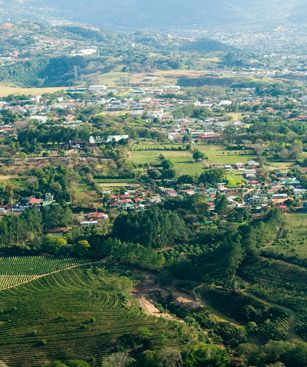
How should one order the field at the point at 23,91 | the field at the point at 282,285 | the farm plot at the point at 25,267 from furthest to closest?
the field at the point at 23,91, the farm plot at the point at 25,267, the field at the point at 282,285

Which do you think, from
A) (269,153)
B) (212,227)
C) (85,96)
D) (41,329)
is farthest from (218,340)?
(85,96)

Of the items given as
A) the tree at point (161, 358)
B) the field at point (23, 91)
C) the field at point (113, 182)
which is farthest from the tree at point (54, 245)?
the field at point (23, 91)

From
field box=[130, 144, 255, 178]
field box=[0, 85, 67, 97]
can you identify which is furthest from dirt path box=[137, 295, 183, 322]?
field box=[0, 85, 67, 97]

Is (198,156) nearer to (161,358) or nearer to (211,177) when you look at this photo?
(211,177)

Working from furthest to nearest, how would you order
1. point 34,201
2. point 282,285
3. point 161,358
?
point 34,201 → point 282,285 → point 161,358

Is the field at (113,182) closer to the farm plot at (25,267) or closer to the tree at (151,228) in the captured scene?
the tree at (151,228)

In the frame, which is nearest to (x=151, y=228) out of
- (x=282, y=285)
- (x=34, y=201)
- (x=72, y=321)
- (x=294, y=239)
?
(x=294, y=239)

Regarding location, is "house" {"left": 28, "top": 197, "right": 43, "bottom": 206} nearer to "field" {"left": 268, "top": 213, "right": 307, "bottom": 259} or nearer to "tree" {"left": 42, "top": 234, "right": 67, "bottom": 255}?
"tree" {"left": 42, "top": 234, "right": 67, "bottom": 255}
